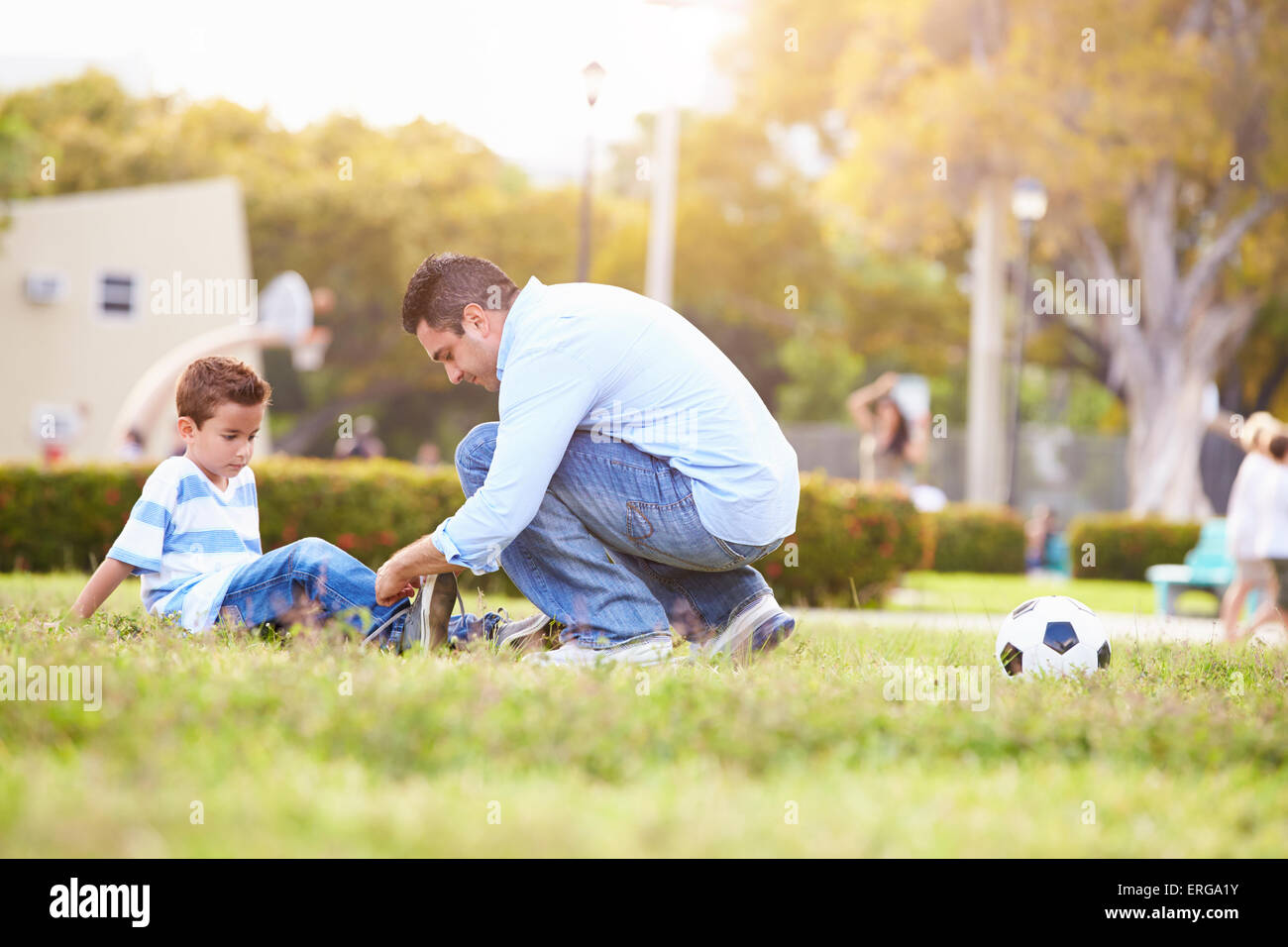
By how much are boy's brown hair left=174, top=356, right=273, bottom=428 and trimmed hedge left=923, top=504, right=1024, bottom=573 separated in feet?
49.7

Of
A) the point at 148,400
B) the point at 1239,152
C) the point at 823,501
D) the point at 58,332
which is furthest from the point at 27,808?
the point at 58,332

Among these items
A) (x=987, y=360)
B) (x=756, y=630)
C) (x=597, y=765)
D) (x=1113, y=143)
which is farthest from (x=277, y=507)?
(x=987, y=360)

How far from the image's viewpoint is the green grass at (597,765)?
2.24m

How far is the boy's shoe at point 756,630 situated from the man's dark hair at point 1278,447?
21.9ft

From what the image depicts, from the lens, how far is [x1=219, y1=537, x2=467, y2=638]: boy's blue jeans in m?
4.36

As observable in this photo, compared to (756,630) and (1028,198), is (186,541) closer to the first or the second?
(756,630)

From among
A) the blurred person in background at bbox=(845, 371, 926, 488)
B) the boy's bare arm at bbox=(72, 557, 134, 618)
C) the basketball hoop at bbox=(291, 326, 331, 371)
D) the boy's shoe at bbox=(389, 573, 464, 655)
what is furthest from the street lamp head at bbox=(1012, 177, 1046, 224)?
the boy's bare arm at bbox=(72, 557, 134, 618)

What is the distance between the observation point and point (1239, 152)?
21.6 m

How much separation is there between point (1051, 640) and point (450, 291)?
2363mm

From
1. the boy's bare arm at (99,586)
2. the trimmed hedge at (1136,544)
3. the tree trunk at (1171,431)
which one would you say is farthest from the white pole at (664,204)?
the boy's bare arm at (99,586)

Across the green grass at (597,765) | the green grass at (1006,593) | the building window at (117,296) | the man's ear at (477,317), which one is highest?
the building window at (117,296)

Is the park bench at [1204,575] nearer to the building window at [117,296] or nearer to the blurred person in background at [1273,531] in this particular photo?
the blurred person in background at [1273,531]

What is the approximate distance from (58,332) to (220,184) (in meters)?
4.51

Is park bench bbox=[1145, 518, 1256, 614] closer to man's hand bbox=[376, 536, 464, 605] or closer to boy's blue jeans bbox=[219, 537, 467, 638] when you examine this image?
boy's blue jeans bbox=[219, 537, 467, 638]
